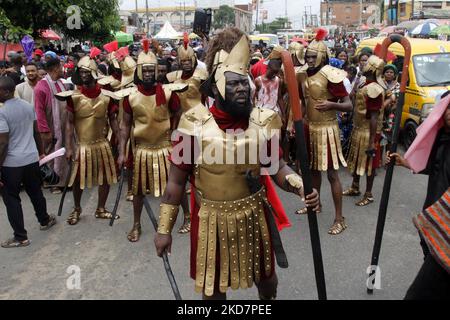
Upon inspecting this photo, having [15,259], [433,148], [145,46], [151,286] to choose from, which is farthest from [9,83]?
[433,148]

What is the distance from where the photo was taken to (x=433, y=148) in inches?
104

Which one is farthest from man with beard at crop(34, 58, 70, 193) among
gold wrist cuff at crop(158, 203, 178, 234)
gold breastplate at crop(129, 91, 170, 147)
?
gold wrist cuff at crop(158, 203, 178, 234)

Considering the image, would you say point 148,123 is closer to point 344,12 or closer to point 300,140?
point 300,140

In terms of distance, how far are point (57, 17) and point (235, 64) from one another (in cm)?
1279

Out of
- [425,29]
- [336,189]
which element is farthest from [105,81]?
[425,29]

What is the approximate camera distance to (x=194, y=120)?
2559 mm

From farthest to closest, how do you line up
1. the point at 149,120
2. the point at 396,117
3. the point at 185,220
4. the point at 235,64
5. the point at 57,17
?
the point at 57,17, the point at 185,220, the point at 149,120, the point at 396,117, the point at 235,64

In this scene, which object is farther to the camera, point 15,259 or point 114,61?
point 114,61

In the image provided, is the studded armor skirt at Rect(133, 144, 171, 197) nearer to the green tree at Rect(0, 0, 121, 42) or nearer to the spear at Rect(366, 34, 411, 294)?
the spear at Rect(366, 34, 411, 294)

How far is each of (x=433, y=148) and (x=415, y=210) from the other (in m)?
3.11

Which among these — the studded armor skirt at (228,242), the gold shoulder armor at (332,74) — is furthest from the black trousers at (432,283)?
the gold shoulder armor at (332,74)

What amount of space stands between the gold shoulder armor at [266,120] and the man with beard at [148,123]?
2.06m

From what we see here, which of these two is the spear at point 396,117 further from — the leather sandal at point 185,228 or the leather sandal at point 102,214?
the leather sandal at point 102,214
